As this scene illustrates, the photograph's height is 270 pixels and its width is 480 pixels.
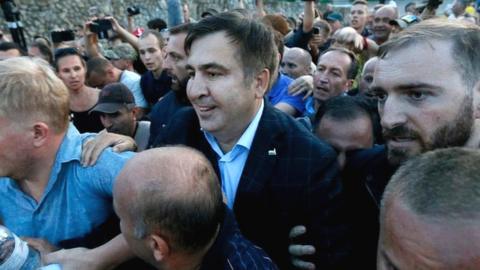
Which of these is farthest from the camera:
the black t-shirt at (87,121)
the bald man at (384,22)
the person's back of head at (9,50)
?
the bald man at (384,22)

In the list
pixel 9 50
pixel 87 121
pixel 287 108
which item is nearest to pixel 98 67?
pixel 9 50

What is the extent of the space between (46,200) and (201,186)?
0.72 m

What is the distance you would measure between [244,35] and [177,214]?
90 centimetres

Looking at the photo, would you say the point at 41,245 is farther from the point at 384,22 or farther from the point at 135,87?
the point at 384,22

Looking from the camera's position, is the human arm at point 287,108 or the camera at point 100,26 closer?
the human arm at point 287,108

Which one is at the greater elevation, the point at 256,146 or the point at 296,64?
the point at 256,146

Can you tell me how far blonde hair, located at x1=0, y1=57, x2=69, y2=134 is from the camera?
1.55 meters

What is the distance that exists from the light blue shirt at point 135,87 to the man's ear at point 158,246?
3318 millimetres

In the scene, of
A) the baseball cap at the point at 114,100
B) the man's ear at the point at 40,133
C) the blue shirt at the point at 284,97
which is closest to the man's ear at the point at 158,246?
the man's ear at the point at 40,133

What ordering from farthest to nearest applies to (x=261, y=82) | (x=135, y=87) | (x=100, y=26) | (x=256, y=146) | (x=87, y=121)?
(x=100, y=26) < (x=135, y=87) < (x=87, y=121) < (x=261, y=82) < (x=256, y=146)

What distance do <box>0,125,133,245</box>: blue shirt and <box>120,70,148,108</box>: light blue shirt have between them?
2851 millimetres

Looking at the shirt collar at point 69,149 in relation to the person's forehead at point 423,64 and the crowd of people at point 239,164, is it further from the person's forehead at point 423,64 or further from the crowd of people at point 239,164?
the person's forehead at point 423,64

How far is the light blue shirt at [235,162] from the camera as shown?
1860 millimetres

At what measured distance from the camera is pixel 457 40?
1505 mm
